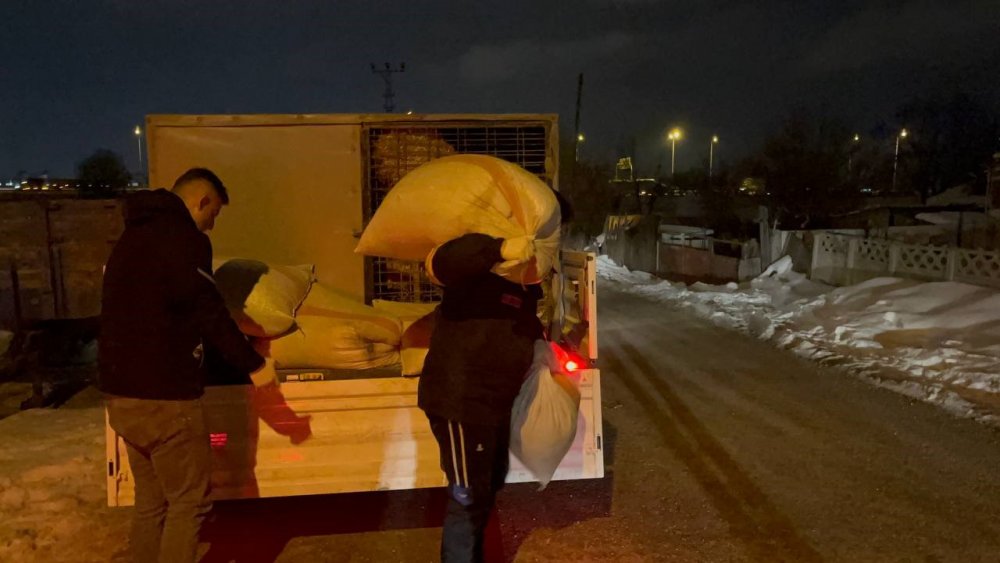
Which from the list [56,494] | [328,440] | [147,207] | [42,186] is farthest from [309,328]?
[42,186]

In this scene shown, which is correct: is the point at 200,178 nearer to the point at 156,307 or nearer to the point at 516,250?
the point at 156,307

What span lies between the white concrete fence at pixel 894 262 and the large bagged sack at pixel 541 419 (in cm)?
1077

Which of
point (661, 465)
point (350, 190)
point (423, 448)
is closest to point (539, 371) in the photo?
point (423, 448)

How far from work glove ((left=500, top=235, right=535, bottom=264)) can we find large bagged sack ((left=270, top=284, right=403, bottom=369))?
164 centimetres

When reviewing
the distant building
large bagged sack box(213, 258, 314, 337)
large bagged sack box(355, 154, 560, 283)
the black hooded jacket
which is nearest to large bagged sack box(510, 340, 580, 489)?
large bagged sack box(355, 154, 560, 283)

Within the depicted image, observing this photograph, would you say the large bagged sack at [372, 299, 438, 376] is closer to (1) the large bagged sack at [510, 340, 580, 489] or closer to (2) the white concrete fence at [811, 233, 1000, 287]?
(1) the large bagged sack at [510, 340, 580, 489]

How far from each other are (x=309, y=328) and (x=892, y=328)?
8.99 m

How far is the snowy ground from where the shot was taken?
25.8 ft

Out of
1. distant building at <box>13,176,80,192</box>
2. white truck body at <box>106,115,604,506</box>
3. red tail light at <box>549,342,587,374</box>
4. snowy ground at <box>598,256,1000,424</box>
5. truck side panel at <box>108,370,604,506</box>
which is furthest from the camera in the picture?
distant building at <box>13,176,80,192</box>

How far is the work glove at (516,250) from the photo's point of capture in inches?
117

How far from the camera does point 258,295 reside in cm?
432

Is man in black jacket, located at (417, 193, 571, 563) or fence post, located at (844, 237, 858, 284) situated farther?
fence post, located at (844, 237, 858, 284)

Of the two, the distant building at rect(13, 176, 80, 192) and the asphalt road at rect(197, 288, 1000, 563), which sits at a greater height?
the distant building at rect(13, 176, 80, 192)

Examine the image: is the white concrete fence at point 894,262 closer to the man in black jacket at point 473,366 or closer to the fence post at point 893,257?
the fence post at point 893,257
